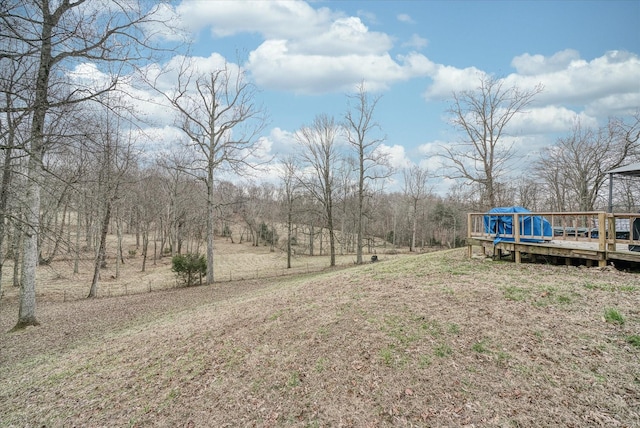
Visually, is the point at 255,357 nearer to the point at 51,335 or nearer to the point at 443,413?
the point at 443,413

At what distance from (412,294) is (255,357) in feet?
12.3

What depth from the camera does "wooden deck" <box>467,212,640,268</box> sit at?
24.0 ft

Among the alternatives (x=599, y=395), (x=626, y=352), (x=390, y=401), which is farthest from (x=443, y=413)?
(x=626, y=352)

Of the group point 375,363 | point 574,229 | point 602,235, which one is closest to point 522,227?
point 574,229

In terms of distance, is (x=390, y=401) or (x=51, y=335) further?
(x=51, y=335)

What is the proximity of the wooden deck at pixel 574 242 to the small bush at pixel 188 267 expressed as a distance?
1398cm

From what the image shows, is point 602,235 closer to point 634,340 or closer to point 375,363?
point 634,340

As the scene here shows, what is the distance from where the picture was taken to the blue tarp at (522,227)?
30.2ft

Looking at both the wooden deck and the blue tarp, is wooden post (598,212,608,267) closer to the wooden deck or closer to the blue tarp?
the wooden deck

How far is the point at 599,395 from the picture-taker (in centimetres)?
368

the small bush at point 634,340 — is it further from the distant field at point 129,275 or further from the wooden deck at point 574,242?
the distant field at point 129,275

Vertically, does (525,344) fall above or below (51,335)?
above

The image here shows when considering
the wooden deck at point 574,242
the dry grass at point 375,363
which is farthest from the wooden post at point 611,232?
the dry grass at point 375,363

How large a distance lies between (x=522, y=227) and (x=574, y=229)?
1.68 meters
